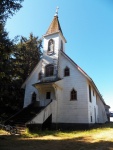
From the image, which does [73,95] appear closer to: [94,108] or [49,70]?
[49,70]

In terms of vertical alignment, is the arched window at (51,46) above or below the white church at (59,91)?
above

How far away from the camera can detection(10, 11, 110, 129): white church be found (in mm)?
19656

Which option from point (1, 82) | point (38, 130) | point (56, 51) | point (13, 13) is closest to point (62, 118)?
point (38, 130)

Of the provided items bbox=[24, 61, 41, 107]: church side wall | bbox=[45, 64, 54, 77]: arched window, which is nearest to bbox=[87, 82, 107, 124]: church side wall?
bbox=[45, 64, 54, 77]: arched window

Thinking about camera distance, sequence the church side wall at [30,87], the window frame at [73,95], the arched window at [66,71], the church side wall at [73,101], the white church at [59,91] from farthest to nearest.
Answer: the church side wall at [30,87] < the arched window at [66,71] < the window frame at [73,95] < the church side wall at [73,101] < the white church at [59,91]

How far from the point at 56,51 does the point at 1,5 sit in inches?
471

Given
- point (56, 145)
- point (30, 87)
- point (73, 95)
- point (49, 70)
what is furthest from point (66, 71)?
point (56, 145)

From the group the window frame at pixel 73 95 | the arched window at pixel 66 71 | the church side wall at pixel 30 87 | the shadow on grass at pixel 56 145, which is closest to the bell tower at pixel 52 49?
the arched window at pixel 66 71

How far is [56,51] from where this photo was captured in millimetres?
23422

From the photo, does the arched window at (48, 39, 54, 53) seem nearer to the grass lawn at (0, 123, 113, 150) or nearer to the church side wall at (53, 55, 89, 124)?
the church side wall at (53, 55, 89, 124)

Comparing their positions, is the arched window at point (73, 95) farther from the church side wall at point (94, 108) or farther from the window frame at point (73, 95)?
the church side wall at point (94, 108)

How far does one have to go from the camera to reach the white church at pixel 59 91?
1966 centimetres

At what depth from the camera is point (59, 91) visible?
69.1 feet

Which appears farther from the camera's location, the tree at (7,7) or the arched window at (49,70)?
the arched window at (49,70)
